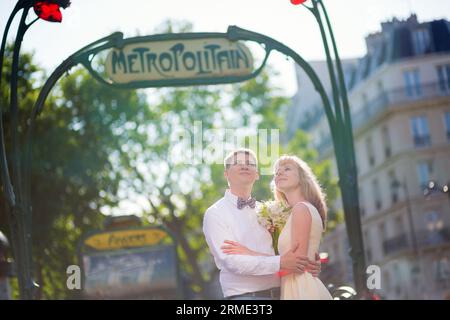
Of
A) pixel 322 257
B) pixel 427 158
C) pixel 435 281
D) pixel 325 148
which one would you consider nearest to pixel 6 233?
pixel 322 257

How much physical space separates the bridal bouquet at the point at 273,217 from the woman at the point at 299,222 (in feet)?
0.22

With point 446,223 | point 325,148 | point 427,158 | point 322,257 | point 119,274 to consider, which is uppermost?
point 325,148

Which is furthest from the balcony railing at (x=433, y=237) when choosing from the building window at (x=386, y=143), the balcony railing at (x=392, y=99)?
the balcony railing at (x=392, y=99)

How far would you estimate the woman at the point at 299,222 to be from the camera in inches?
222

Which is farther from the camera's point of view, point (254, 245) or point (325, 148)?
point (325, 148)

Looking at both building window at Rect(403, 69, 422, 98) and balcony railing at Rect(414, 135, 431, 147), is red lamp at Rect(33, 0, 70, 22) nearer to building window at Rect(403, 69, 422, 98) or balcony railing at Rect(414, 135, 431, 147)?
building window at Rect(403, 69, 422, 98)

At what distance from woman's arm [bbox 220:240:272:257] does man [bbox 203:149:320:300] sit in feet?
0.09

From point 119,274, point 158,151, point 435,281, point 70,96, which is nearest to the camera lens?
point 119,274

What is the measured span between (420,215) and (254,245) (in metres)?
40.1

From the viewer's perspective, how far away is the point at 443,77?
141 ft

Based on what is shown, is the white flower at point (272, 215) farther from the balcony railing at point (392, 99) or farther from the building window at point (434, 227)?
the balcony railing at point (392, 99)

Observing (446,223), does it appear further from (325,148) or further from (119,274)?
→ (119,274)

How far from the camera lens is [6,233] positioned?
22.7m

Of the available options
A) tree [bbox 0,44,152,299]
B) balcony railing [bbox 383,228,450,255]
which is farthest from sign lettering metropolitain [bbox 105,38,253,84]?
balcony railing [bbox 383,228,450,255]
